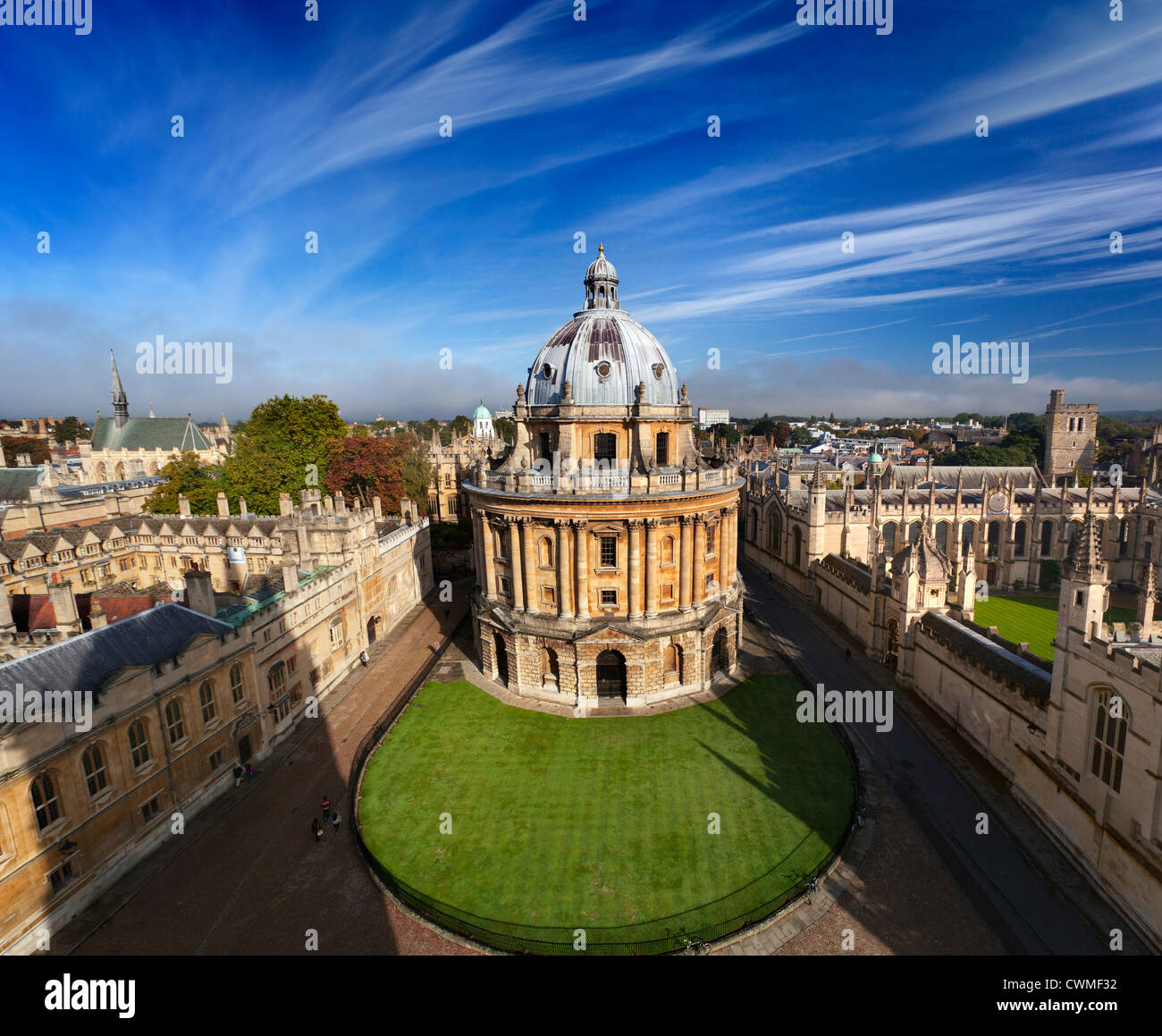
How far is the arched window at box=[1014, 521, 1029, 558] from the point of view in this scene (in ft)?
178

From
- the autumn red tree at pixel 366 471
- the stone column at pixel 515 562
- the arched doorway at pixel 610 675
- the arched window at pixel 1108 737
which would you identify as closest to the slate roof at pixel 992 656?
the arched window at pixel 1108 737

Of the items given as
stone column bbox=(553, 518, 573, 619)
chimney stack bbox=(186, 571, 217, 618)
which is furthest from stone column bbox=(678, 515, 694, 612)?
chimney stack bbox=(186, 571, 217, 618)

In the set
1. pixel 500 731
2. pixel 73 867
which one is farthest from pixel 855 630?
pixel 73 867

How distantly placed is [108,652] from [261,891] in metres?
10.3

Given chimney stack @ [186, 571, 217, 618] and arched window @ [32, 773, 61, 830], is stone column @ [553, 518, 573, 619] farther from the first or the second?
arched window @ [32, 773, 61, 830]

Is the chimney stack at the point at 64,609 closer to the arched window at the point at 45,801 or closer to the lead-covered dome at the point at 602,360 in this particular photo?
the arched window at the point at 45,801

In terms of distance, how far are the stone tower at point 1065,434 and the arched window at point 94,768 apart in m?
102

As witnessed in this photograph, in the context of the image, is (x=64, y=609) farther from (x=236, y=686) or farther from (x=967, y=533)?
(x=967, y=533)

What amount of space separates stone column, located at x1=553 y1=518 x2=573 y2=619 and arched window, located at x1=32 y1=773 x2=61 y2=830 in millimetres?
20456

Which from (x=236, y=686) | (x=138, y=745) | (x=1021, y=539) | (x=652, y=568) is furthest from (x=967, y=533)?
(x=138, y=745)

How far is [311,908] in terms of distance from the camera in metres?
18.3

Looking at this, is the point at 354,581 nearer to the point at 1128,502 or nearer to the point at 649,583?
the point at 649,583

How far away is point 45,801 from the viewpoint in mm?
16859
